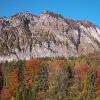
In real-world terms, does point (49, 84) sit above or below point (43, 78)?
below

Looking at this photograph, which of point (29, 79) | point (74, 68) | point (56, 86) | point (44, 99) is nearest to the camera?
point (44, 99)

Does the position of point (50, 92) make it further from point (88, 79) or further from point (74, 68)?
point (74, 68)

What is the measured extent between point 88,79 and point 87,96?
475 inches

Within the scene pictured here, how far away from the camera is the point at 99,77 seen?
16288 centimetres

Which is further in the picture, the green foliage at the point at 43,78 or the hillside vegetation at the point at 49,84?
the green foliage at the point at 43,78

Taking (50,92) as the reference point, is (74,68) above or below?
above

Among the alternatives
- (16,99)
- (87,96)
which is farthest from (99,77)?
(16,99)

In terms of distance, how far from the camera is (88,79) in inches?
6053

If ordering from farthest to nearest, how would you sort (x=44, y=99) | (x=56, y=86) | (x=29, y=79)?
1. (x=29, y=79)
2. (x=56, y=86)
3. (x=44, y=99)

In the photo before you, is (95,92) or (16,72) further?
(16,72)

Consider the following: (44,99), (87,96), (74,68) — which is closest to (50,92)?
(44,99)

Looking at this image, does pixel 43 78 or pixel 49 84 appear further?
pixel 43 78

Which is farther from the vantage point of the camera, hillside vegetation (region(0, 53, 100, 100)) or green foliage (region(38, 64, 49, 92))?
green foliage (region(38, 64, 49, 92))

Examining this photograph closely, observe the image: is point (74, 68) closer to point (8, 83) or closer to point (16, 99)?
point (8, 83)
